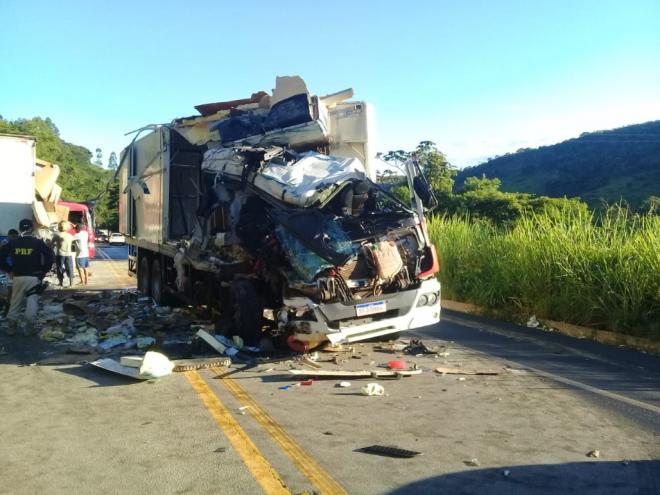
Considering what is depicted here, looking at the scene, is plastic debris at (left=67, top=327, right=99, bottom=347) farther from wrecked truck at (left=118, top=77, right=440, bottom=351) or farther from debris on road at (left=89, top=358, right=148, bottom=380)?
wrecked truck at (left=118, top=77, right=440, bottom=351)

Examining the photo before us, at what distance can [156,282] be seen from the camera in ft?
40.8

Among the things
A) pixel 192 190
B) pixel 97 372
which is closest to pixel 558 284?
pixel 192 190

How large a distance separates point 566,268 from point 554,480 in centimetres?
712

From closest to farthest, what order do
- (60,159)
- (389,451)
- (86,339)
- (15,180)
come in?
1. (389,451)
2. (86,339)
3. (15,180)
4. (60,159)

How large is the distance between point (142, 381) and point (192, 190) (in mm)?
5730

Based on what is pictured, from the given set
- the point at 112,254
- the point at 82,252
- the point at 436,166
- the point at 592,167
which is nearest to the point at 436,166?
the point at 436,166

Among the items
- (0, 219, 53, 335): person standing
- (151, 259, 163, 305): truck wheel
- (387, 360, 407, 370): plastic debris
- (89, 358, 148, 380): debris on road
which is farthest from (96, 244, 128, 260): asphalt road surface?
(387, 360, 407, 370): plastic debris

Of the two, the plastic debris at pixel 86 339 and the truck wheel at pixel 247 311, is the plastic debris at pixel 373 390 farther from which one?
the plastic debris at pixel 86 339

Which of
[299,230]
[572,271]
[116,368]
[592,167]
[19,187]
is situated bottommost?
[116,368]

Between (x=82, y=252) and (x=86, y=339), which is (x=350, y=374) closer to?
(x=86, y=339)

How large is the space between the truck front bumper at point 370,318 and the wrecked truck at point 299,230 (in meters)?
0.01

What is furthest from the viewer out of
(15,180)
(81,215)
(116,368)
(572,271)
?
(81,215)

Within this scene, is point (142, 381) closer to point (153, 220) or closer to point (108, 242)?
point (153, 220)

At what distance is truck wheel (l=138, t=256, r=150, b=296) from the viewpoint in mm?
13211
